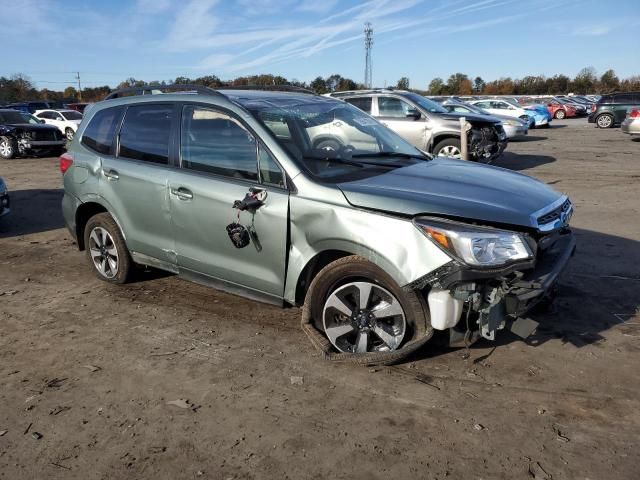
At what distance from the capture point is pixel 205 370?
3.72 m

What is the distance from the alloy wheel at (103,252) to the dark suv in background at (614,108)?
91.5 feet

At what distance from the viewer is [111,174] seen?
5.01 metres

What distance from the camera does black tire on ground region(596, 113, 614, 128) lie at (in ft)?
88.8

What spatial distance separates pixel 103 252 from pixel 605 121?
92.1 feet

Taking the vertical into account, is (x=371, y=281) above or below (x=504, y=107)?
below

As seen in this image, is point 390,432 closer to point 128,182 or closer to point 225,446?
point 225,446

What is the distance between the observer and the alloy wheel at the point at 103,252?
5289 mm

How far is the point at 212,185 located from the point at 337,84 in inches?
2303

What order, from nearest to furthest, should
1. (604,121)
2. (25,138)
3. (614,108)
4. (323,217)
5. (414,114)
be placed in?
(323,217) < (414,114) < (25,138) < (614,108) < (604,121)

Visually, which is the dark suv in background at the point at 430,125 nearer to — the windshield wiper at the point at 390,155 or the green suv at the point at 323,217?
the windshield wiper at the point at 390,155

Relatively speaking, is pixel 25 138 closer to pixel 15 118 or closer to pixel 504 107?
pixel 15 118

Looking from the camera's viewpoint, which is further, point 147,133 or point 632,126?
point 632,126

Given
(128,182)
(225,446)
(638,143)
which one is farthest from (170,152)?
(638,143)

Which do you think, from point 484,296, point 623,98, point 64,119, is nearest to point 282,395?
point 484,296
